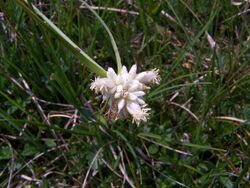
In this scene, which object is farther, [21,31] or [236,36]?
[236,36]

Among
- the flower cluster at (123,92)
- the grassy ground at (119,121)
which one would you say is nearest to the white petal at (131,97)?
the flower cluster at (123,92)

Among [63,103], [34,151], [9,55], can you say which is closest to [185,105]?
[63,103]

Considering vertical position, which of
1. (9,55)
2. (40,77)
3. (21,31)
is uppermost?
(21,31)

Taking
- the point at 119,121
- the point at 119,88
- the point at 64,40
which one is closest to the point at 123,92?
the point at 119,88

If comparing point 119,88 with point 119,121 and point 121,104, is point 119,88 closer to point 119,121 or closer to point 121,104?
point 121,104

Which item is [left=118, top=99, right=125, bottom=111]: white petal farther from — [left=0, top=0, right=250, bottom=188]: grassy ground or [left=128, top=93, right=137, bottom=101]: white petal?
[left=0, top=0, right=250, bottom=188]: grassy ground

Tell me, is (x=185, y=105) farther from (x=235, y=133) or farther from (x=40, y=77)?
(x=40, y=77)

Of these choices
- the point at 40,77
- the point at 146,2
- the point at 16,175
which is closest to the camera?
the point at 16,175

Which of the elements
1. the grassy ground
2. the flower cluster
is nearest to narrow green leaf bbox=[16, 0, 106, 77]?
the flower cluster
